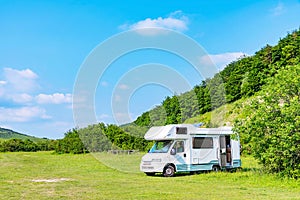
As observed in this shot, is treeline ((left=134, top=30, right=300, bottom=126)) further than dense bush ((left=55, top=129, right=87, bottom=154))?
No

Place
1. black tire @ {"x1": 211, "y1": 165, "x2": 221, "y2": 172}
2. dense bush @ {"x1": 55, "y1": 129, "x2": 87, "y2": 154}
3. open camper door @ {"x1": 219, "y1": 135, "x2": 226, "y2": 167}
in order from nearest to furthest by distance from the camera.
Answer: black tire @ {"x1": 211, "y1": 165, "x2": 221, "y2": 172} < open camper door @ {"x1": 219, "y1": 135, "x2": 226, "y2": 167} < dense bush @ {"x1": 55, "y1": 129, "x2": 87, "y2": 154}

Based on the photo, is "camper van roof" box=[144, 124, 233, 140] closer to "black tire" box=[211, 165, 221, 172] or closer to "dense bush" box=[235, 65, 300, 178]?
"black tire" box=[211, 165, 221, 172]

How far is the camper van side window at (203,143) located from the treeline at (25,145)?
39.2 metres

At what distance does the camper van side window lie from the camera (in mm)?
18094

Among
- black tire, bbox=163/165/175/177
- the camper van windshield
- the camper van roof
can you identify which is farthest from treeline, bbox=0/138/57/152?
black tire, bbox=163/165/175/177

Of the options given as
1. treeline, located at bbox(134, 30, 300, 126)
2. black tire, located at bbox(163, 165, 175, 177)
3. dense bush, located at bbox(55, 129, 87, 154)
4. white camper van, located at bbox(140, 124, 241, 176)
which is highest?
treeline, located at bbox(134, 30, 300, 126)

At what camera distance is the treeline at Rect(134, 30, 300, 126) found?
1453 inches

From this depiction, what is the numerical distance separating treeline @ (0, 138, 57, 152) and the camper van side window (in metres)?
39.2

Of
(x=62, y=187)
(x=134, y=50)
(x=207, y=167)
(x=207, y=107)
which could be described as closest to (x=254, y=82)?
(x=207, y=107)

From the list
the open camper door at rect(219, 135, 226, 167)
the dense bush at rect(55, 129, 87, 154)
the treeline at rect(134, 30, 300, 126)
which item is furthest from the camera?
the dense bush at rect(55, 129, 87, 154)

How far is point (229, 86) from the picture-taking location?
49250mm

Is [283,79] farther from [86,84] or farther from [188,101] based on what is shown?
[188,101]

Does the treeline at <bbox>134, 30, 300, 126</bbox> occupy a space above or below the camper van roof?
above

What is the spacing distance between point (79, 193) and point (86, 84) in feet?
43.2
